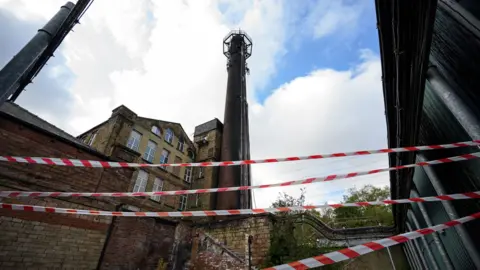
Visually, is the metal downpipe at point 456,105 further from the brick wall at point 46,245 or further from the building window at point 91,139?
the building window at point 91,139

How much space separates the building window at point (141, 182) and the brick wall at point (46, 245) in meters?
10.2

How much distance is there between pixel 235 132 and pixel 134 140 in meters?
8.66

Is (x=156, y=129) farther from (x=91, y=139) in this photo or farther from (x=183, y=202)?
(x=183, y=202)

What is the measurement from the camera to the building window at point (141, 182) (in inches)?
661

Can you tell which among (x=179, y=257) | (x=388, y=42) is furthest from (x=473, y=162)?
(x=179, y=257)

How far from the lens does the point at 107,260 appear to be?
7.21 meters

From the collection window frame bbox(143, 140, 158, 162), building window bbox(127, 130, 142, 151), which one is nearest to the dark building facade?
building window bbox(127, 130, 142, 151)

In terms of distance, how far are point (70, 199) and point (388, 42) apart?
882 cm

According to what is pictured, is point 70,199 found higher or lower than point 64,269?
higher

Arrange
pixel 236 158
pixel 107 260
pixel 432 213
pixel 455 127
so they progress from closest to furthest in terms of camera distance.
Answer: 1. pixel 455 127
2. pixel 432 213
3. pixel 107 260
4. pixel 236 158

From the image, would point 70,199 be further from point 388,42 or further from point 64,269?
point 388,42

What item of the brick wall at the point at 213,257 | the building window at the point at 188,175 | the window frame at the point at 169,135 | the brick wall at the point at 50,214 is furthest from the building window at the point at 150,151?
the brick wall at the point at 50,214

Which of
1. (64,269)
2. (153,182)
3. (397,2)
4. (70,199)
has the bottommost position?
(64,269)

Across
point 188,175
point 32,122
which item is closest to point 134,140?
point 188,175
